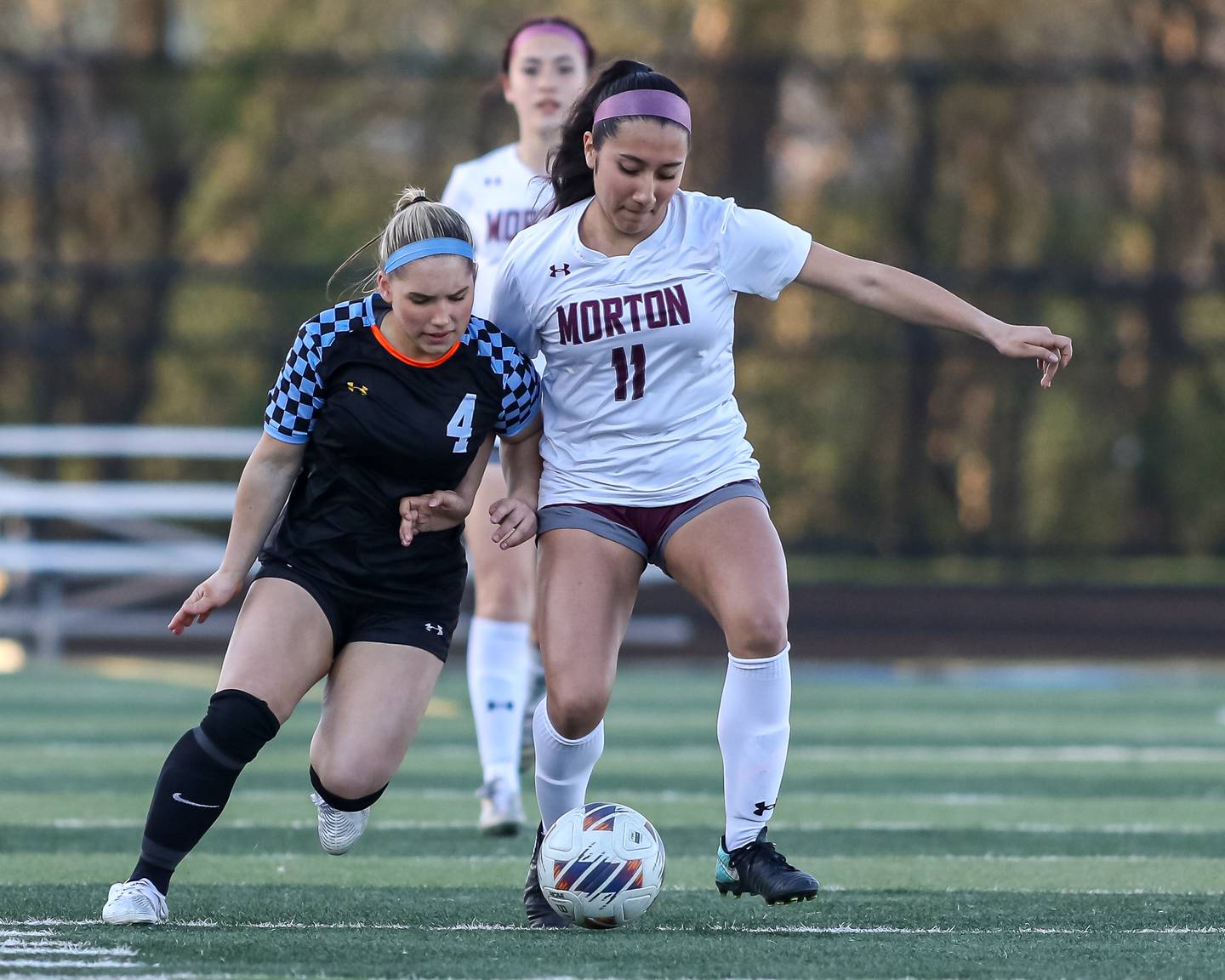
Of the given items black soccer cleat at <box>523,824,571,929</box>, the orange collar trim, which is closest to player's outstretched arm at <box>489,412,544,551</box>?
the orange collar trim

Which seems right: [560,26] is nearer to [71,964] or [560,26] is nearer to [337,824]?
[337,824]

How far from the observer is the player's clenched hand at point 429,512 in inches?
181

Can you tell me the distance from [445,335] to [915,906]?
1728 mm

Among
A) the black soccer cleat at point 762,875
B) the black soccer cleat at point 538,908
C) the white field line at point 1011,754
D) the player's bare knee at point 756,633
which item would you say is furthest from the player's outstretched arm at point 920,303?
the white field line at point 1011,754

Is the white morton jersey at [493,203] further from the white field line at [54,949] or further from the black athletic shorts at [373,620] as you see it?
the white field line at [54,949]

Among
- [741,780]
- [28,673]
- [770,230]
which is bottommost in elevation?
[28,673]

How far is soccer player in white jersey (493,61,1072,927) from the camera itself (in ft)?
15.0

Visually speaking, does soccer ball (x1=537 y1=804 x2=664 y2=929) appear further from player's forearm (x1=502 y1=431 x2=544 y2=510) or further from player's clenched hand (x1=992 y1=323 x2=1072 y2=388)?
player's clenched hand (x1=992 y1=323 x2=1072 y2=388)

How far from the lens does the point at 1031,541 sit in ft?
50.3

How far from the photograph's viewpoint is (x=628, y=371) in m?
4.70

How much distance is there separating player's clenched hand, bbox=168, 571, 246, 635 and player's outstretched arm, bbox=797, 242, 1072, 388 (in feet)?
5.02

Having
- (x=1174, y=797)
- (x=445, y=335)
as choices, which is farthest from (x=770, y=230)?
(x=1174, y=797)

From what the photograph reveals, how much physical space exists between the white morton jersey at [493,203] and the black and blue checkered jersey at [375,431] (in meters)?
1.58

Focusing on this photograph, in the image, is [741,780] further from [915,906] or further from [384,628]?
[384,628]
